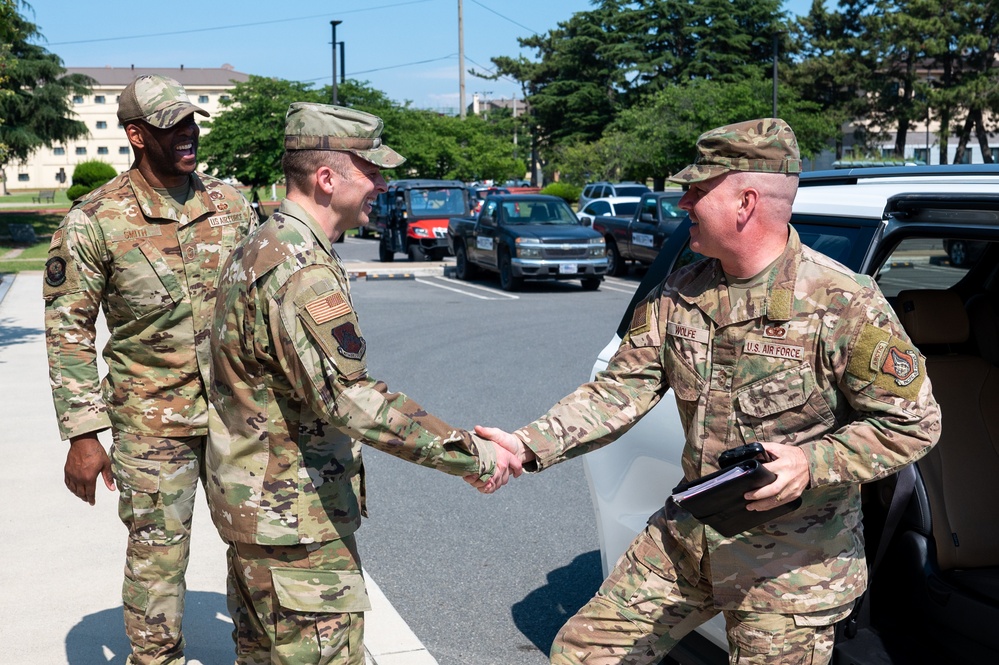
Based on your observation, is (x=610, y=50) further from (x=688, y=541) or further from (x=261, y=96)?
(x=688, y=541)

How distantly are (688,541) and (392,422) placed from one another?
33.3 inches

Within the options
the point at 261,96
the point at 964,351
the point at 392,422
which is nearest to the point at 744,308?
the point at 392,422

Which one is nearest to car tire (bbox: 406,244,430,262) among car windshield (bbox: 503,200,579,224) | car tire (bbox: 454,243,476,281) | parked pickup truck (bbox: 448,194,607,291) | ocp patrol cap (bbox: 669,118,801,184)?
car tire (bbox: 454,243,476,281)

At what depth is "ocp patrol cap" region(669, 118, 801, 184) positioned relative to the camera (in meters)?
2.71

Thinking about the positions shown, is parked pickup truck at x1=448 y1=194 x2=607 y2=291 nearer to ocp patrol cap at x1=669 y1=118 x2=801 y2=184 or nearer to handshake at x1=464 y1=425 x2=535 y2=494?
handshake at x1=464 y1=425 x2=535 y2=494

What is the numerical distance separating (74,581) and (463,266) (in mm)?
17039

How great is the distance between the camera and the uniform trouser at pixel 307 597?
2900 mm

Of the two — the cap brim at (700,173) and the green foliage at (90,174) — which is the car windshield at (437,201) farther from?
the green foliage at (90,174)

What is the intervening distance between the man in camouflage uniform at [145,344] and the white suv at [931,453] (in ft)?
4.91

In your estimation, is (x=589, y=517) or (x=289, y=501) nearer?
(x=289, y=501)

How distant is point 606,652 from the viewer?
2.88 meters

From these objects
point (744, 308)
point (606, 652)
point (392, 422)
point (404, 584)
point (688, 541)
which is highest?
point (744, 308)

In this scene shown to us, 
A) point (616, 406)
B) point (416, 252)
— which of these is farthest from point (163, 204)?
point (416, 252)

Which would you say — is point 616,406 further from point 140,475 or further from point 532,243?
point 532,243
